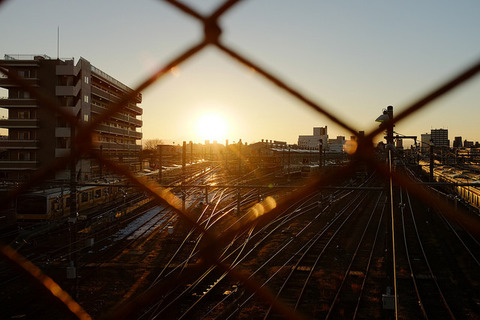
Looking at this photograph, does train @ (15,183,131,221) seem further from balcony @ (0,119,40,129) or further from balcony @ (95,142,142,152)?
balcony @ (0,119,40,129)

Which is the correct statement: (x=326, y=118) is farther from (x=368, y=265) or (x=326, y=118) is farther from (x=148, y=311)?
(x=368, y=265)

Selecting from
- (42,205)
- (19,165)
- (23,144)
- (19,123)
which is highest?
(19,123)

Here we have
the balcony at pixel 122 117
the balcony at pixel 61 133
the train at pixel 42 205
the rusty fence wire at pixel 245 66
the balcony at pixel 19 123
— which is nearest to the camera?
the rusty fence wire at pixel 245 66

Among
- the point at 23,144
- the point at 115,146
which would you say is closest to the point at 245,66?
the point at 23,144

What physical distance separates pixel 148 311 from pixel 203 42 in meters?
5.70

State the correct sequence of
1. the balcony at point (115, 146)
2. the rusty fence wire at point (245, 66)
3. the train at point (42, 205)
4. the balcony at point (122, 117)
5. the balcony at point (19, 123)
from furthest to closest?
the balcony at point (115, 146)
the balcony at point (122, 117)
the balcony at point (19, 123)
the train at point (42, 205)
the rusty fence wire at point (245, 66)

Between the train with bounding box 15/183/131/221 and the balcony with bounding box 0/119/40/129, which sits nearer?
the train with bounding box 15/183/131/221

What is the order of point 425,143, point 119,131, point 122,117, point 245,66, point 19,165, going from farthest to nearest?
point 119,131, point 122,117, point 19,165, point 425,143, point 245,66

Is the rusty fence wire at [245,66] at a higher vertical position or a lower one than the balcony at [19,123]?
lower

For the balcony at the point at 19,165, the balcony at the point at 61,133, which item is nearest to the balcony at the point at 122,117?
the balcony at the point at 61,133

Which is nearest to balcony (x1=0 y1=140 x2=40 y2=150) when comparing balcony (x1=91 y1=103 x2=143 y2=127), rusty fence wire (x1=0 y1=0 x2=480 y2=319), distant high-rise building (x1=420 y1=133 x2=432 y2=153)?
balcony (x1=91 y1=103 x2=143 y2=127)

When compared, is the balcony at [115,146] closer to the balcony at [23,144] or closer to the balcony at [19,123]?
the balcony at [23,144]

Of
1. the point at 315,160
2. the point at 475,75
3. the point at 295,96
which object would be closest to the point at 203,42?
the point at 295,96

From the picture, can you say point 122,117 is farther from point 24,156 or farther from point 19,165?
point 19,165
